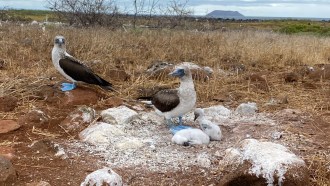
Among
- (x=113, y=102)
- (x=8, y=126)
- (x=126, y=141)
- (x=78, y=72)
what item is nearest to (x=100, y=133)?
(x=126, y=141)

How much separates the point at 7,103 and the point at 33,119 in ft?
1.80

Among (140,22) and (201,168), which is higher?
(140,22)

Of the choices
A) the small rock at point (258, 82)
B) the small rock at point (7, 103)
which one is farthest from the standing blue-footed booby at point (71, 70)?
the small rock at point (258, 82)

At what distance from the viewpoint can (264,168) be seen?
2.97 meters

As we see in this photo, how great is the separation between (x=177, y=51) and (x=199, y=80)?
91.0 inches

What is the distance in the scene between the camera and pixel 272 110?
485 cm

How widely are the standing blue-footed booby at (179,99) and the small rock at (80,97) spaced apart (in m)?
0.97

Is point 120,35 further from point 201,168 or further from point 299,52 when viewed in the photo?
point 201,168

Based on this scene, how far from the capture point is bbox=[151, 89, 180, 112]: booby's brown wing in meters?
4.14

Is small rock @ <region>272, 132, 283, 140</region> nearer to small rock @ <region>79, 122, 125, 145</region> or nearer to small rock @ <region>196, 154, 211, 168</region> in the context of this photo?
small rock @ <region>196, 154, 211, 168</region>

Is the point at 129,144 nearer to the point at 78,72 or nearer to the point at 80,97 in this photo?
the point at 80,97

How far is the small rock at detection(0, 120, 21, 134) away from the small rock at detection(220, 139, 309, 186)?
1.89 m

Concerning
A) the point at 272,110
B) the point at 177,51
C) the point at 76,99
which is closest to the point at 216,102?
the point at 272,110

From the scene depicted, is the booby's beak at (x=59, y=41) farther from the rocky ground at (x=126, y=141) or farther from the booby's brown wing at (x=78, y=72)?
the rocky ground at (x=126, y=141)
